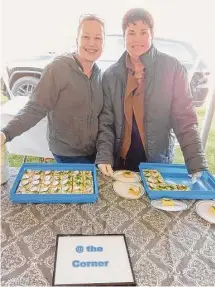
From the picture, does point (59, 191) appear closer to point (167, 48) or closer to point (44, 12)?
point (44, 12)

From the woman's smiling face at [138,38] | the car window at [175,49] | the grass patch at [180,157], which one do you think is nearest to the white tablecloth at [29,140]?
the grass patch at [180,157]

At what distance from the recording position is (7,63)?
2801mm

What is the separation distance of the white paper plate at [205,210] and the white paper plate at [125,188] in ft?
0.79

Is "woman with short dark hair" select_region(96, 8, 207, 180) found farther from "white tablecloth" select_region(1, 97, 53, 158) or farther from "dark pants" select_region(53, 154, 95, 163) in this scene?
"white tablecloth" select_region(1, 97, 53, 158)

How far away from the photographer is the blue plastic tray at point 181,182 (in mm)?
1201

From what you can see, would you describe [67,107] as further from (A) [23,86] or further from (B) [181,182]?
(A) [23,86]

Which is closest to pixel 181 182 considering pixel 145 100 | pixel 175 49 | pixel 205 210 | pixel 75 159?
pixel 205 210

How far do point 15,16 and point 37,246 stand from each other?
204 centimetres

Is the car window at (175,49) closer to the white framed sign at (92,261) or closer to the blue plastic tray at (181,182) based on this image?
the blue plastic tray at (181,182)

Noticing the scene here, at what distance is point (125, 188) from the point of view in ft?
4.14

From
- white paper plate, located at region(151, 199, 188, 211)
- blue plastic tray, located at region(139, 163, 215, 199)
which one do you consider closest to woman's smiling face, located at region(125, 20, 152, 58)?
blue plastic tray, located at region(139, 163, 215, 199)

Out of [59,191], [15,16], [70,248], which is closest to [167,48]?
[15,16]

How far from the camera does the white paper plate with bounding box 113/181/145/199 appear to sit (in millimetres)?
1210

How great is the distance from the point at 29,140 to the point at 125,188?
48.3 inches
